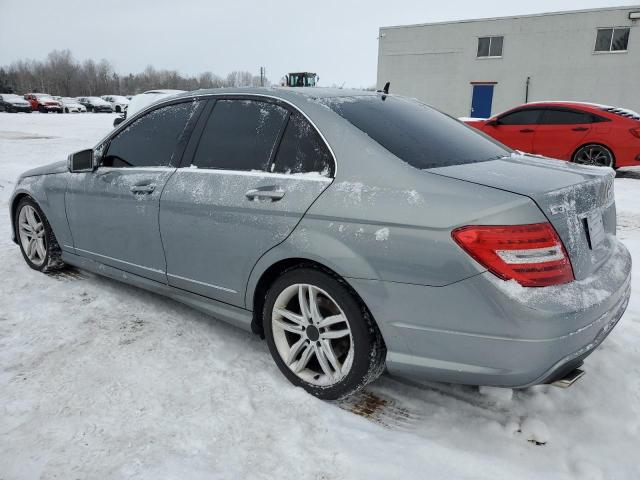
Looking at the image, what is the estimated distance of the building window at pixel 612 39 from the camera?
69.9 ft

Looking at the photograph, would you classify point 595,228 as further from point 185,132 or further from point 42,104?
point 42,104

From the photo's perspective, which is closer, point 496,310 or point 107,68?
point 496,310

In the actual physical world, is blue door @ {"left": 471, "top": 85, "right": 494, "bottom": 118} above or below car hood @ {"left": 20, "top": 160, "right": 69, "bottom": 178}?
above

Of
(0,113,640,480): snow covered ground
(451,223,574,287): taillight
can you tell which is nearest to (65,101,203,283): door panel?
(0,113,640,480): snow covered ground

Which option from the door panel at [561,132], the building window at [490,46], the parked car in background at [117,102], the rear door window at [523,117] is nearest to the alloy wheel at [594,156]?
the door panel at [561,132]

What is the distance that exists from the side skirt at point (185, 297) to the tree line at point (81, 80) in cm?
8829

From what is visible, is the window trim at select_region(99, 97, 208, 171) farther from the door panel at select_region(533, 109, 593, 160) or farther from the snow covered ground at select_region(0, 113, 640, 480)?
the door panel at select_region(533, 109, 593, 160)

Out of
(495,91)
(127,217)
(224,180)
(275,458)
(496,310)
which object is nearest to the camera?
(496,310)

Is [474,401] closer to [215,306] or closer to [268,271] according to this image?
[268,271]

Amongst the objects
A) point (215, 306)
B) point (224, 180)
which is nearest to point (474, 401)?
point (215, 306)

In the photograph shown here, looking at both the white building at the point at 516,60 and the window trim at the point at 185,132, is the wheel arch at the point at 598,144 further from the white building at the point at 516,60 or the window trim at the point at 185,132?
the white building at the point at 516,60

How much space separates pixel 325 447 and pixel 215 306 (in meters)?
1.15

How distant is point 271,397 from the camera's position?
2.62m

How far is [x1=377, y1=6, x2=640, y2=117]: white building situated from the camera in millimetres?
21562
